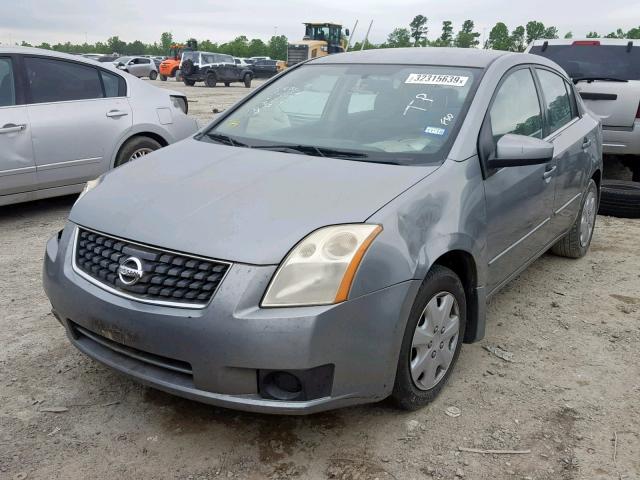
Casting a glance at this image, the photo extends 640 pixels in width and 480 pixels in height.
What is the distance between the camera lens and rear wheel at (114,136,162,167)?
6.12 m

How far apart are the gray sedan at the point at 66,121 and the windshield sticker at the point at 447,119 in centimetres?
381

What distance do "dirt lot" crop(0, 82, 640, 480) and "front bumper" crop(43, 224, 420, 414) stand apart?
0.29 meters

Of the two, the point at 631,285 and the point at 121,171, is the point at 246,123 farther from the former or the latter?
the point at 631,285

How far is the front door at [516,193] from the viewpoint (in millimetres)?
3162

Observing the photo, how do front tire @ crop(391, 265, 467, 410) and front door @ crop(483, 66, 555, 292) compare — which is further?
front door @ crop(483, 66, 555, 292)

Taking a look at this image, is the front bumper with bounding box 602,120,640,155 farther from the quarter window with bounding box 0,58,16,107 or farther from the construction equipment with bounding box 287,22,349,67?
the construction equipment with bounding box 287,22,349,67

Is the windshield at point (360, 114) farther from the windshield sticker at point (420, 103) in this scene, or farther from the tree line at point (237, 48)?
the tree line at point (237, 48)

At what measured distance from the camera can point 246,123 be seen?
3.64 m

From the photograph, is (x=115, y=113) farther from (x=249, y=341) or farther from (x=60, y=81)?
(x=249, y=341)

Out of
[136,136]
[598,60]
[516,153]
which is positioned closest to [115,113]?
[136,136]

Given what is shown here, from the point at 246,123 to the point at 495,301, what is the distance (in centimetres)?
197

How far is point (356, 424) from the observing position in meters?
2.71

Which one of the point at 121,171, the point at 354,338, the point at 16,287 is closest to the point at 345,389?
the point at 354,338

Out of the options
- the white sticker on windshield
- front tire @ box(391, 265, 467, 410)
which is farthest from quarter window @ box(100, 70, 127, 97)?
front tire @ box(391, 265, 467, 410)
